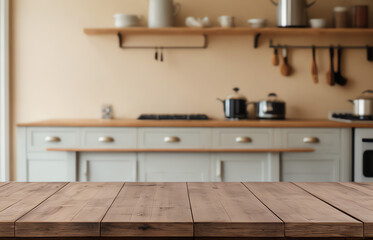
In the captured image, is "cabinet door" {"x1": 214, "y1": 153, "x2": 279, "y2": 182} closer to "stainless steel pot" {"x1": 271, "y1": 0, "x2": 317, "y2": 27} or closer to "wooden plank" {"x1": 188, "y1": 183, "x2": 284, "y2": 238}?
"stainless steel pot" {"x1": 271, "y1": 0, "x2": 317, "y2": 27}

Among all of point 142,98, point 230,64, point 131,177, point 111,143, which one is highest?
point 230,64

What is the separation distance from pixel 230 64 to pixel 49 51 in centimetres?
159

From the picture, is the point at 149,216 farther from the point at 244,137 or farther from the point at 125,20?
the point at 125,20

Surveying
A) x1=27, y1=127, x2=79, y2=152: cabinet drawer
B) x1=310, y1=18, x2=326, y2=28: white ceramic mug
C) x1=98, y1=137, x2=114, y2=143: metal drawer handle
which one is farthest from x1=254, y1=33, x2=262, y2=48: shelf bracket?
x1=27, y1=127, x2=79, y2=152: cabinet drawer

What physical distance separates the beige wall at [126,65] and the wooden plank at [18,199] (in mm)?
2263

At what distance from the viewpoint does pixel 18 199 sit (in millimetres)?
1117

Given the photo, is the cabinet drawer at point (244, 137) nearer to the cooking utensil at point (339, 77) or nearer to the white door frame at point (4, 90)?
the cooking utensil at point (339, 77)

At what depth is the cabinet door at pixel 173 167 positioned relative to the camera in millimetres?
2891

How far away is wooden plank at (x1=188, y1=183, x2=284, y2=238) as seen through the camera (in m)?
0.90

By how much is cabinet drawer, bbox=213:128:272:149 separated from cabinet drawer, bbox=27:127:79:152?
1.01m

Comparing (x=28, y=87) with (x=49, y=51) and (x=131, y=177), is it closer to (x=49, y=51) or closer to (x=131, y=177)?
(x=49, y=51)

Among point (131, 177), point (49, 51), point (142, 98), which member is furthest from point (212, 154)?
point (49, 51)

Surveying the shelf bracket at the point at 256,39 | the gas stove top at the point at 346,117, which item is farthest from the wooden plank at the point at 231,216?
the shelf bracket at the point at 256,39

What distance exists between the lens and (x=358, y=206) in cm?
105
